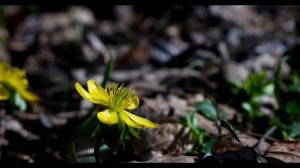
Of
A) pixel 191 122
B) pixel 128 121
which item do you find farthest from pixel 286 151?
pixel 128 121

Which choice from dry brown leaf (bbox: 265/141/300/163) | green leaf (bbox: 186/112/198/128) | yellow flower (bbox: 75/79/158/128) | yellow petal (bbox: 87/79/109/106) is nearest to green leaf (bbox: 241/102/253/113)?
green leaf (bbox: 186/112/198/128)

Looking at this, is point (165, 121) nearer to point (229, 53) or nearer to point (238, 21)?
point (229, 53)

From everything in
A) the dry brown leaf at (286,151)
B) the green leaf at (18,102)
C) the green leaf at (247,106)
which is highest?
the green leaf at (18,102)

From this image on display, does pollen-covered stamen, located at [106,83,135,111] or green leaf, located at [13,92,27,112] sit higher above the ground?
green leaf, located at [13,92,27,112]

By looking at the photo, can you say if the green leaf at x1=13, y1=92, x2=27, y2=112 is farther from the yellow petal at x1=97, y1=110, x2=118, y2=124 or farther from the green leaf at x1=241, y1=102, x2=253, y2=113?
the green leaf at x1=241, y1=102, x2=253, y2=113

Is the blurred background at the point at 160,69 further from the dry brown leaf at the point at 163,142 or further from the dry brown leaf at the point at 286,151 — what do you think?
the dry brown leaf at the point at 286,151

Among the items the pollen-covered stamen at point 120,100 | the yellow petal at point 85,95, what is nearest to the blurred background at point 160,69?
the pollen-covered stamen at point 120,100

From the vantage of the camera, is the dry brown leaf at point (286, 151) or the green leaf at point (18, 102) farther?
the green leaf at point (18, 102)
